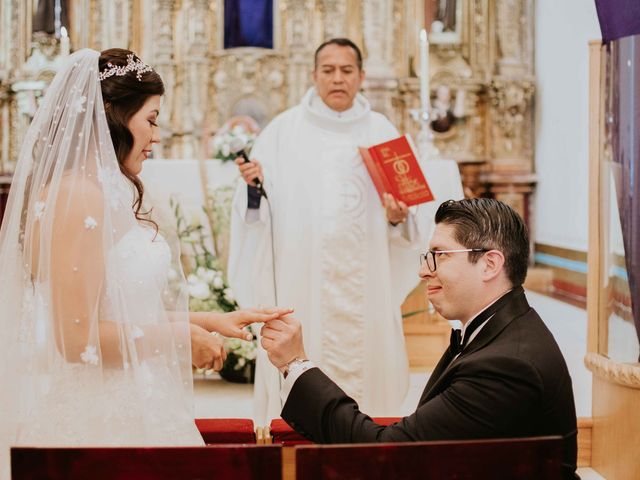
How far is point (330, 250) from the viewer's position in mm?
4652

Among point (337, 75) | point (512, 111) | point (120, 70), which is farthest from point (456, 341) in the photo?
point (512, 111)

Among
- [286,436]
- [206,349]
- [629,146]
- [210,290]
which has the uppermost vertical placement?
[629,146]

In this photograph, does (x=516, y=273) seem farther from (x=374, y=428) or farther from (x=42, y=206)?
(x=42, y=206)

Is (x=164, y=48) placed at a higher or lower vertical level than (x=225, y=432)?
higher

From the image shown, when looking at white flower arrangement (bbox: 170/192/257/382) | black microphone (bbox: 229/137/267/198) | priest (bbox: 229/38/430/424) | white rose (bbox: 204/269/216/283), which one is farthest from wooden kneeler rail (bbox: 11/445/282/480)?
white rose (bbox: 204/269/216/283)

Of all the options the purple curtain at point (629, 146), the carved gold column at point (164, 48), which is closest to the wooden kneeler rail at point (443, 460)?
the purple curtain at point (629, 146)

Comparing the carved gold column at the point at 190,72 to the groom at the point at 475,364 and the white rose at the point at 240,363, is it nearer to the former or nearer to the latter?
the white rose at the point at 240,363

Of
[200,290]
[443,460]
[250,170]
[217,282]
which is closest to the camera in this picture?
[443,460]

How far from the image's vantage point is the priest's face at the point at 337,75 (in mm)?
4484

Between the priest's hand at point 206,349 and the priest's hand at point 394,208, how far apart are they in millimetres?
1901

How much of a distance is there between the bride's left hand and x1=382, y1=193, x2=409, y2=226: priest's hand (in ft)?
5.76

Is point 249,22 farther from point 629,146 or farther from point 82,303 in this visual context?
point 82,303

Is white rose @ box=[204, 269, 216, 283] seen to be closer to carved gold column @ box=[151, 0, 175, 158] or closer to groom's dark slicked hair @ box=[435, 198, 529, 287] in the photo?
groom's dark slicked hair @ box=[435, 198, 529, 287]

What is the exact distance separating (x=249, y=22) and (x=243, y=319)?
7965mm
